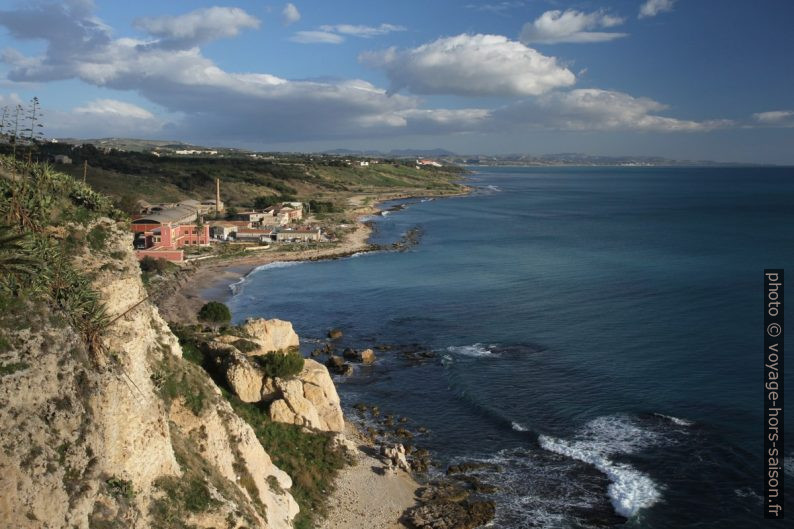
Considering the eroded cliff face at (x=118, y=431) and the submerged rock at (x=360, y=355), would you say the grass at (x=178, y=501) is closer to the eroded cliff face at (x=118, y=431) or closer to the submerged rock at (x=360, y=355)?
the eroded cliff face at (x=118, y=431)

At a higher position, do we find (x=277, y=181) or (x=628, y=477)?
(x=277, y=181)

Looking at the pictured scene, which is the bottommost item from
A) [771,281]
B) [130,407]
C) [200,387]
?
[200,387]

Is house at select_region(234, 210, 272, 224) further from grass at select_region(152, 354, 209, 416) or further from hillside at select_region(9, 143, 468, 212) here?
grass at select_region(152, 354, 209, 416)

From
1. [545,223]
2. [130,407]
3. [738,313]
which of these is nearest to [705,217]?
[545,223]

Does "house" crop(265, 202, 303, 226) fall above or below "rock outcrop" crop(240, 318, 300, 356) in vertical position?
above

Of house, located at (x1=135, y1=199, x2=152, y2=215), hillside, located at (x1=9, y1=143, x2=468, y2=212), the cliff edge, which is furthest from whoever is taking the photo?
hillside, located at (x1=9, y1=143, x2=468, y2=212)

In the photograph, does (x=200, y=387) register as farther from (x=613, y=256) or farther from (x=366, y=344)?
(x=613, y=256)

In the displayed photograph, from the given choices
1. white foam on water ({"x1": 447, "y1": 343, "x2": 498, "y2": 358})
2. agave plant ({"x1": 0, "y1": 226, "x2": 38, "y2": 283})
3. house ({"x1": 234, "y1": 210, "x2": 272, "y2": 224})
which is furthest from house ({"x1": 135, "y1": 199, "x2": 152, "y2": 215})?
agave plant ({"x1": 0, "y1": 226, "x2": 38, "y2": 283})
